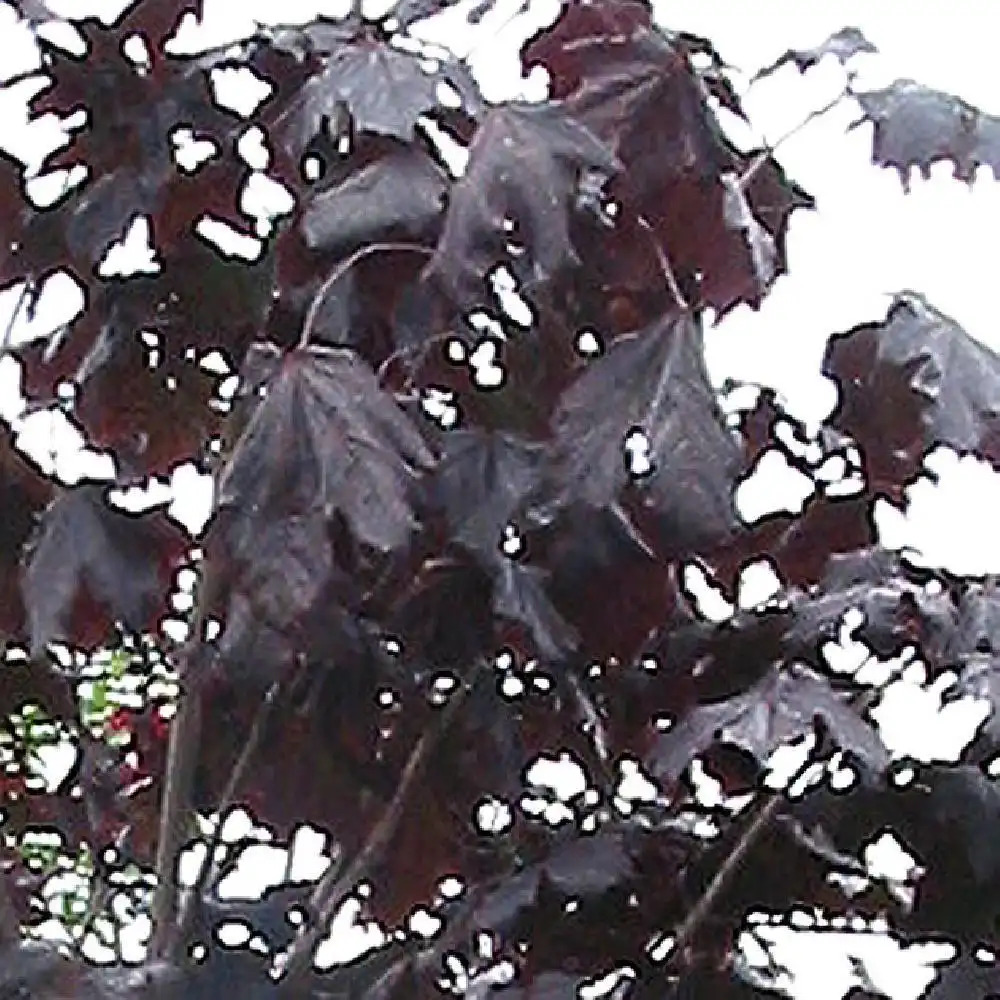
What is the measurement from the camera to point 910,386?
101 centimetres

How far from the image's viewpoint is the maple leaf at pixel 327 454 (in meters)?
0.85

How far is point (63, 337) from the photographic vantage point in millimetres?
1101

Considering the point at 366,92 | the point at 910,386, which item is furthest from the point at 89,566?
the point at 910,386

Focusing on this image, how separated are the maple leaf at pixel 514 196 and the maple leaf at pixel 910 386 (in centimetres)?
15

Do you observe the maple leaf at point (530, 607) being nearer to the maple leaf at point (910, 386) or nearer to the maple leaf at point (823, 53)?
the maple leaf at point (910, 386)

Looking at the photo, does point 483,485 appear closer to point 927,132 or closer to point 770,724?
point 770,724

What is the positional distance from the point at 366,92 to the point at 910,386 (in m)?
0.26

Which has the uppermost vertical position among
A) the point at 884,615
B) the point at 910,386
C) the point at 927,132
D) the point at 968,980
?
the point at 927,132

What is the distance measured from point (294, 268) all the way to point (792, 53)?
28cm

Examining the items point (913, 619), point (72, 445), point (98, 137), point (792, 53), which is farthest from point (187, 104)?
point (913, 619)

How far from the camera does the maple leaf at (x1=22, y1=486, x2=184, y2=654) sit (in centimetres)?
94

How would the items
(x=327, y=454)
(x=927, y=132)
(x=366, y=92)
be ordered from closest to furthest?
(x=327, y=454), (x=366, y=92), (x=927, y=132)

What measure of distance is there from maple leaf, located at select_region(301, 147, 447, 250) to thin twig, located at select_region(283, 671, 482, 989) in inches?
7.6

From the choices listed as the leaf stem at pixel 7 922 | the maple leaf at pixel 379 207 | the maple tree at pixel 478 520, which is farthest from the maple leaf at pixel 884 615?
the leaf stem at pixel 7 922
